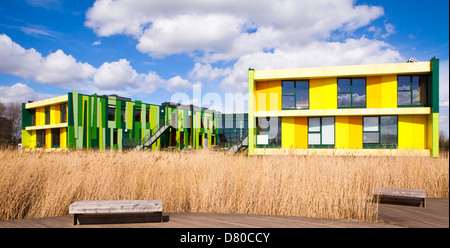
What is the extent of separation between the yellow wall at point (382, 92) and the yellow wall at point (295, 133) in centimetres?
388

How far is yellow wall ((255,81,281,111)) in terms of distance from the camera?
1844 cm

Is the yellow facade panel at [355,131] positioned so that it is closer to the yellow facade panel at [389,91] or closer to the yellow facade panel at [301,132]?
the yellow facade panel at [389,91]

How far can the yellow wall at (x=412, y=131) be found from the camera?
17406 mm

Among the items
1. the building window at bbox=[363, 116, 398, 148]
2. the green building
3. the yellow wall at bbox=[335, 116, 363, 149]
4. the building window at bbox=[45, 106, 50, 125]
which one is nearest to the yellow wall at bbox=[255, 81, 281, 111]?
the yellow wall at bbox=[335, 116, 363, 149]

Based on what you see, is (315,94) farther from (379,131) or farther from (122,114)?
(122,114)

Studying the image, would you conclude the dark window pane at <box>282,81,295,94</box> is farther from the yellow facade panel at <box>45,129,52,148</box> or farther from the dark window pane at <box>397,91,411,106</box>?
the yellow facade panel at <box>45,129,52,148</box>

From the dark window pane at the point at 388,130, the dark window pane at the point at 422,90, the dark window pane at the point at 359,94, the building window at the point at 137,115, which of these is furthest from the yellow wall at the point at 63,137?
the dark window pane at the point at 422,90

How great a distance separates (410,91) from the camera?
57.3 ft

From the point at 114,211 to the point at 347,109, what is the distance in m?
15.2

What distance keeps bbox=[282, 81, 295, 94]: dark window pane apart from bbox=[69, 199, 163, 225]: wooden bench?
556 inches

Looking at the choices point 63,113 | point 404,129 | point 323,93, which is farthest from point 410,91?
point 63,113
